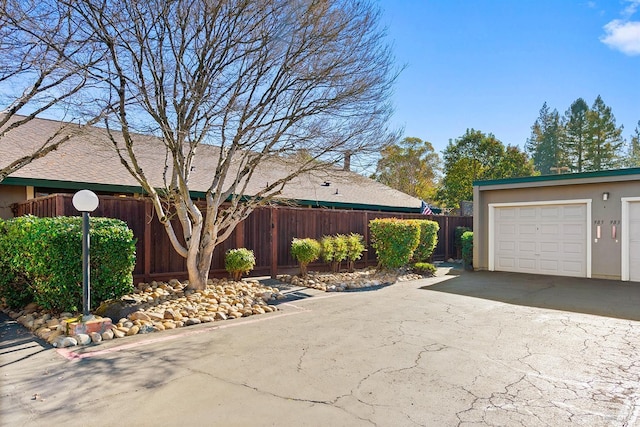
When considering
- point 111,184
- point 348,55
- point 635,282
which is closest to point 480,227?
point 635,282

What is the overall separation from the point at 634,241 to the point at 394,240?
6305 mm

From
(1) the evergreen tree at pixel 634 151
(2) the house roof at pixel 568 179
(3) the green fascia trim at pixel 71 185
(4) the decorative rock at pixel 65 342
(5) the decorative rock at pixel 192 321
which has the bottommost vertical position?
(5) the decorative rock at pixel 192 321

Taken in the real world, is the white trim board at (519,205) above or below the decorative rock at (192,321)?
above

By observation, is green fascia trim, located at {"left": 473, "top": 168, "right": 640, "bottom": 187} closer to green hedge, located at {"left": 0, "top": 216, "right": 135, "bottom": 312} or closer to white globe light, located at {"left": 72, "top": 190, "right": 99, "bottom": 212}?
green hedge, located at {"left": 0, "top": 216, "right": 135, "bottom": 312}

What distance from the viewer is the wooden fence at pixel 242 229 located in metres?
8.56

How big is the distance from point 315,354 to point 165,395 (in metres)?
1.83

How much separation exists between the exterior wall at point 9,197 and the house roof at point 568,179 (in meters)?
13.2

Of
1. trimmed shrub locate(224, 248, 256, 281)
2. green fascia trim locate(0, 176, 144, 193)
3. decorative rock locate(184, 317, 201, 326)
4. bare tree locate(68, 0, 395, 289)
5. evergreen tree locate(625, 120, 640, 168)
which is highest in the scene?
evergreen tree locate(625, 120, 640, 168)

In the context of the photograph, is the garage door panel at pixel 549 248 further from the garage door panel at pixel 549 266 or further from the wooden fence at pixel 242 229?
the wooden fence at pixel 242 229

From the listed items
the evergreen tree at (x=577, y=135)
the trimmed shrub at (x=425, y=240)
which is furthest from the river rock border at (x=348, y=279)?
the evergreen tree at (x=577, y=135)

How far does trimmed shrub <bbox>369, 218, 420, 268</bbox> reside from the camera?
11.7 meters

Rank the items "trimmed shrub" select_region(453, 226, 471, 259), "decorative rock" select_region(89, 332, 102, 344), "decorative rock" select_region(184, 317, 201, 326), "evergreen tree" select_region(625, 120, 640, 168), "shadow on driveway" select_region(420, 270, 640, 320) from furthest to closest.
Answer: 1. "evergreen tree" select_region(625, 120, 640, 168)
2. "trimmed shrub" select_region(453, 226, 471, 259)
3. "shadow on driveway" select_region(420, 270, 640, 320)
4. "decorative rock" select_region(184, 317, 201, 326)
5. "decorative rock" select_region(89, 332, 102, 344)

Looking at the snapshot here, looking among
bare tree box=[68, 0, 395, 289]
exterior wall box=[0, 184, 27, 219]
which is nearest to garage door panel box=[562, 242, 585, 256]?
bare tree box=[68, 0, 395, 289]

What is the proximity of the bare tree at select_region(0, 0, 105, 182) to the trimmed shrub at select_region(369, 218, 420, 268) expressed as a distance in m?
7.75
